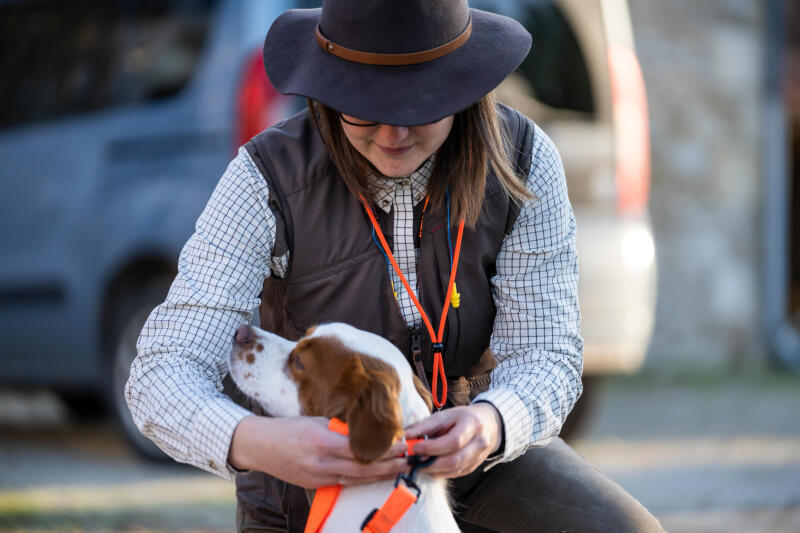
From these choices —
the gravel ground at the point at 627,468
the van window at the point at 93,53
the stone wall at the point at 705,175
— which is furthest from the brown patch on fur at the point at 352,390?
the stone wall at the point at 705,175

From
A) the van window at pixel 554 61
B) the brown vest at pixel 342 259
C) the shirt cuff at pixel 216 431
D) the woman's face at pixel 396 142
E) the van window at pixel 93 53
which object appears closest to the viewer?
the shirt cuff at pixel 216 431

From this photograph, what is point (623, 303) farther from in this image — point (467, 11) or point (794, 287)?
point (794, 287)

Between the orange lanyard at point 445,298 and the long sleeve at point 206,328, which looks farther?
the orange lanyard at point 445,298

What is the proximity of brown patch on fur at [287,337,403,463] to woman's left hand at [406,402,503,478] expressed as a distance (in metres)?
0.06

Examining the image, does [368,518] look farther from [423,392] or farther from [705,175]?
[705,175]

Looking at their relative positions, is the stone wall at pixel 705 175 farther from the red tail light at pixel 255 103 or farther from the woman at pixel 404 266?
the woman at pixel 404 266

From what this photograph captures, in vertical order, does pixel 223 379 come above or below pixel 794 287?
above

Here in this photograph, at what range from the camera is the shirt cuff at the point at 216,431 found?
7.19 feet

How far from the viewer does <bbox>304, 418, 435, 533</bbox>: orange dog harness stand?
2.18 m

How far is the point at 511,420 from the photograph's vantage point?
7.70ft

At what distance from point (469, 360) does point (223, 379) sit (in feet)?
2.02

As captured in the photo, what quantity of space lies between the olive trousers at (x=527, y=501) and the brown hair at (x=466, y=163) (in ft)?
2.02

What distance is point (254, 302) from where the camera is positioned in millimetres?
2486

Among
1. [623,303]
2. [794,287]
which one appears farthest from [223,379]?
[794,287]
